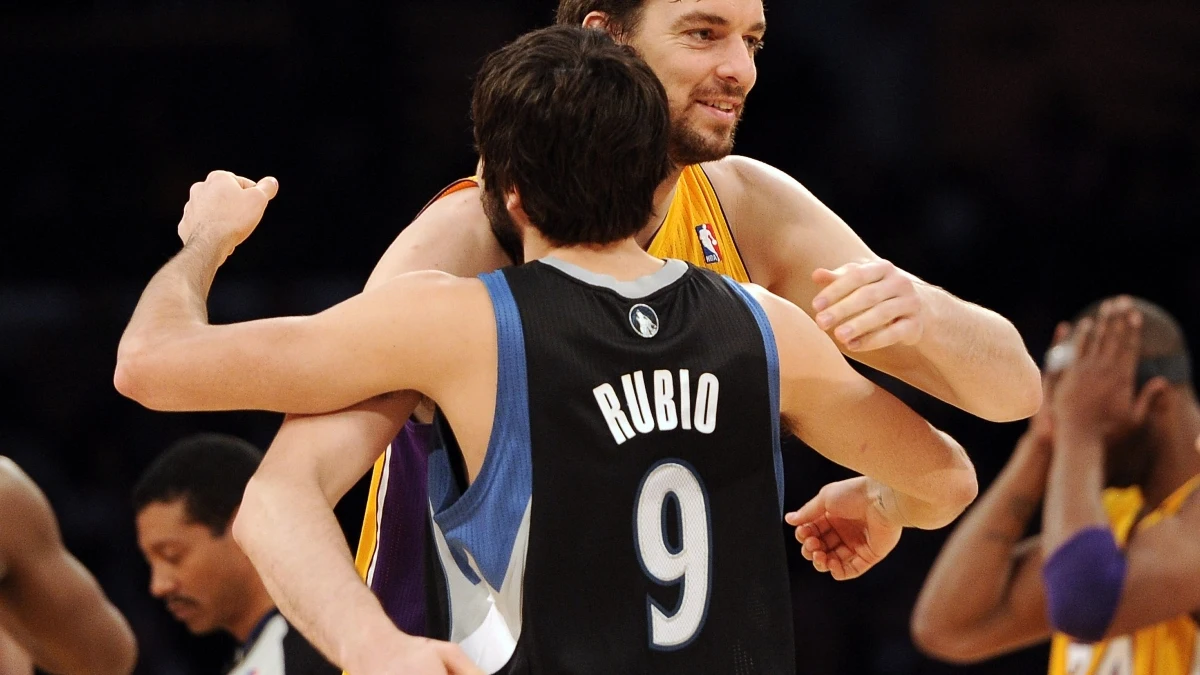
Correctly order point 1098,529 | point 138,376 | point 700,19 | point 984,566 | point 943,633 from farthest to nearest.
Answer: point 943,633, point 984,566, point 1098,529, point 700,19, point 138,376

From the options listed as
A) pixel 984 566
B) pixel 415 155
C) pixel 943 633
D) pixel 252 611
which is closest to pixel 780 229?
pixel 984 566

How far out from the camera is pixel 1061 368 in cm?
509

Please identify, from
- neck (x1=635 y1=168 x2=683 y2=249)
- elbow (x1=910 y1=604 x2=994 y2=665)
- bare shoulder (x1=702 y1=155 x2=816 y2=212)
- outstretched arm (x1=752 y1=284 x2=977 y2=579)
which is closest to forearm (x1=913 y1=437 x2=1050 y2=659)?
elbow (x1=910 y1=604 x2=994 y2=665)

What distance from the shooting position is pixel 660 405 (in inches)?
90.4

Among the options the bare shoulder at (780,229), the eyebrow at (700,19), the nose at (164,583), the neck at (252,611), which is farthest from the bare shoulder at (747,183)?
the nose at (164,583)

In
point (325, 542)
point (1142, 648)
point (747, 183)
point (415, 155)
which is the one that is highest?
point (747, 183)

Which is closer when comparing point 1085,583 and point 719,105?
point 719,105

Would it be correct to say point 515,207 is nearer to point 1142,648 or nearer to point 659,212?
point 659,212

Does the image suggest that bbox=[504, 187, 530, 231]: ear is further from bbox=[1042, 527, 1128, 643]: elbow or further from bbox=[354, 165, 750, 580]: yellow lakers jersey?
bbox=[1042, 527, 1128, 643]: elbow

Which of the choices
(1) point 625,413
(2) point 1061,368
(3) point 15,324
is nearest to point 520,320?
(1) point 625,413

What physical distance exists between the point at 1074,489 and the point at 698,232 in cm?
192

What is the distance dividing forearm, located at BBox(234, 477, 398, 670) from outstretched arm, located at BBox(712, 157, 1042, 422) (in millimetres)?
848

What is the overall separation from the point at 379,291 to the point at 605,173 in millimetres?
385

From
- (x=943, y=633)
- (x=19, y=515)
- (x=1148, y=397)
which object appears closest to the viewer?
(x=19, y=515)
